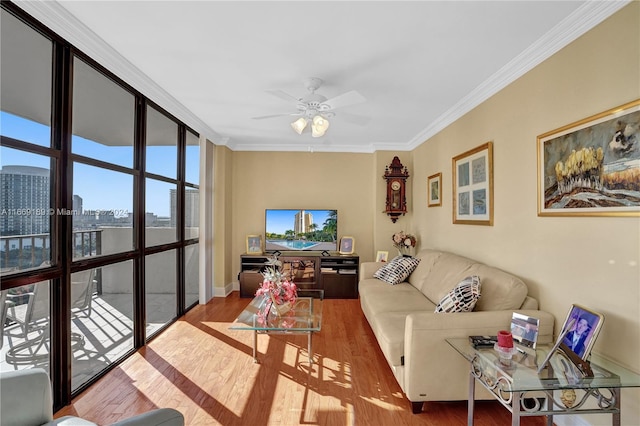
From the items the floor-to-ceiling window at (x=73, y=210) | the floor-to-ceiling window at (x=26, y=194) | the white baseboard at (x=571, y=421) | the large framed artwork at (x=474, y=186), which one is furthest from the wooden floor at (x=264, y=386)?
the large framed artwork at (x=474, y=186)

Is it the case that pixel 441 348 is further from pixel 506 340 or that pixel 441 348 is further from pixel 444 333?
pixel 506 340

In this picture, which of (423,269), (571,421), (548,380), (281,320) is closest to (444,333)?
(548,380)

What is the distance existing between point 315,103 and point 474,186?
178 centimetres

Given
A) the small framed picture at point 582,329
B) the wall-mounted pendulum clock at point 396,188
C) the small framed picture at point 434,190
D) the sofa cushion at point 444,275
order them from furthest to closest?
the wall-mounted pendulum clock at point 396,188 → the small framed picture at point 434,190 → the sofa cushion at point 444,275 → the small framed picture at point 582,329

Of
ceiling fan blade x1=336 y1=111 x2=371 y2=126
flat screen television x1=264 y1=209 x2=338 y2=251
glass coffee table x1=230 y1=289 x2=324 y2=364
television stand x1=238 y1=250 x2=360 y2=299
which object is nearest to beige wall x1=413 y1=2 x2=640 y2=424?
ceiling fan blade x1=336 y1=111 x2=371 y2=126

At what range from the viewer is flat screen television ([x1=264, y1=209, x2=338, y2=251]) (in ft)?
16.8

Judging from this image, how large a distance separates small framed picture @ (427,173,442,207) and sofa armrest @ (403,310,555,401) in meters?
2.15

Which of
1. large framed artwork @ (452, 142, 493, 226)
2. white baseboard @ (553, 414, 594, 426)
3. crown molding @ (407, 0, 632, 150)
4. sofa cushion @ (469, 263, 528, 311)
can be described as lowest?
white baseboard @ (553, 414, 594, 426)

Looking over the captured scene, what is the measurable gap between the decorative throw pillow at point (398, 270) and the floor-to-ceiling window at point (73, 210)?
2684 mm

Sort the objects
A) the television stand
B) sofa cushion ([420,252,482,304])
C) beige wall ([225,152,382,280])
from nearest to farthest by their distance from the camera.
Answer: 1. sofa cushion ([420,252,482,304])
2. the television stand
3. beige wall ([225,152,382,280])

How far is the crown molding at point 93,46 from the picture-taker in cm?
178

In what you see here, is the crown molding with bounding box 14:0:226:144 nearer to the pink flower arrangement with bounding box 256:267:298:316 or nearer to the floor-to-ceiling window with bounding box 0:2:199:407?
the floor-to-ceiling window with bounding box 0:2:199:407

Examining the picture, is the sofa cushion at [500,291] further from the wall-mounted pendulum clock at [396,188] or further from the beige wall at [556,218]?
the wall-mounted pendulum clock at [396,188]

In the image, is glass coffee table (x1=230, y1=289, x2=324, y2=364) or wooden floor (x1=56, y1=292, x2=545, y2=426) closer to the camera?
wooden floor (x1=56, y1=292, x2=545, y2=426)
